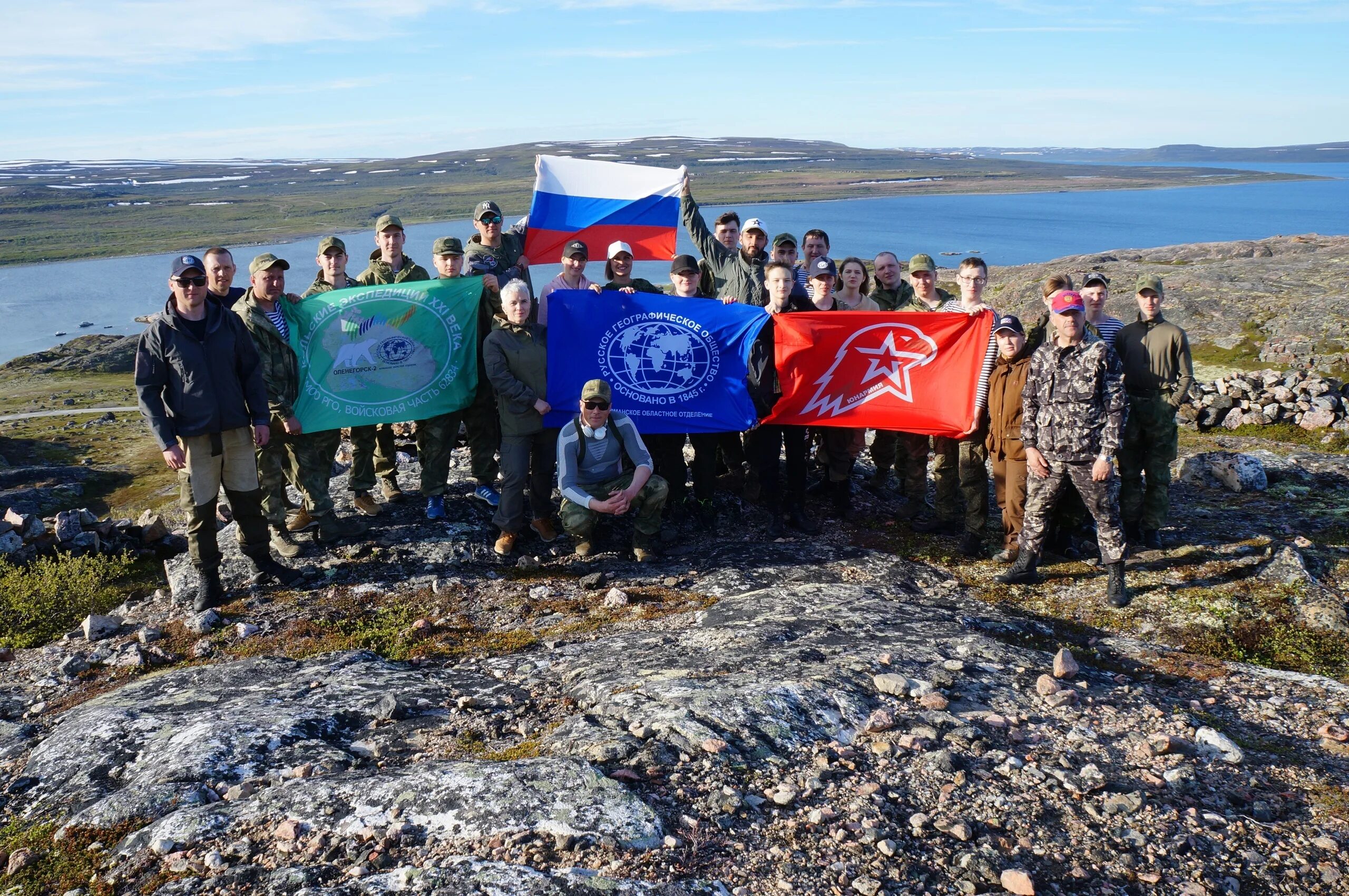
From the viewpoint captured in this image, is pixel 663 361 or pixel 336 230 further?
pixel 336 230

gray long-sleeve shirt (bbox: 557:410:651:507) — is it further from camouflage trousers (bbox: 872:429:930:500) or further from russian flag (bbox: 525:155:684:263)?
russian flag (bbox: 525:155:684:263)

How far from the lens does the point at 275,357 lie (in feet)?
28.3

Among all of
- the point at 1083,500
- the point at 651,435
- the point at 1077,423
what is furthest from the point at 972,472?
the point at 651,435

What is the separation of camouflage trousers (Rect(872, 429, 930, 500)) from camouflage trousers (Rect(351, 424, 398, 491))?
5565 millimetres

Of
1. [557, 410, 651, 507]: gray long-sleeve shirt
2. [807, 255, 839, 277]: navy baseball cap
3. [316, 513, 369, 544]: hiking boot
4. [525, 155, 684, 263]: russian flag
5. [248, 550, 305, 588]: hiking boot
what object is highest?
[525, 155, 684, 263]: russian flag

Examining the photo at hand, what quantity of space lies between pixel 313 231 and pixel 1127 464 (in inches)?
5218

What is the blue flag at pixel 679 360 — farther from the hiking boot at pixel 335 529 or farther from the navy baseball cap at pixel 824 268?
the hiking boot at pixel 335 529

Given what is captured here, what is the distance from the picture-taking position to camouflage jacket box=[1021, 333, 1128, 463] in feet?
24.3

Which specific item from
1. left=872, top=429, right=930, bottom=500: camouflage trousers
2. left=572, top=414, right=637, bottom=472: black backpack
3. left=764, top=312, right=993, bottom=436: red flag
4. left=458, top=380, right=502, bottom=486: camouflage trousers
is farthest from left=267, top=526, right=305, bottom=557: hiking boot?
left=872, top=429, right=930, bottom=500: camouflage trousers

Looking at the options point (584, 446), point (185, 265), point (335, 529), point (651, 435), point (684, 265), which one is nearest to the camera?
point (185, 265)

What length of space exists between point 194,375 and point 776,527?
5698 millimetres

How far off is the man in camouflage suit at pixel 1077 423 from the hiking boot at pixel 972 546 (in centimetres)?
105

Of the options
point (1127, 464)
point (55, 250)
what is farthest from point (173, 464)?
point (55, 250)

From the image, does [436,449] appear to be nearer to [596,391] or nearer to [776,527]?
[596,391]
